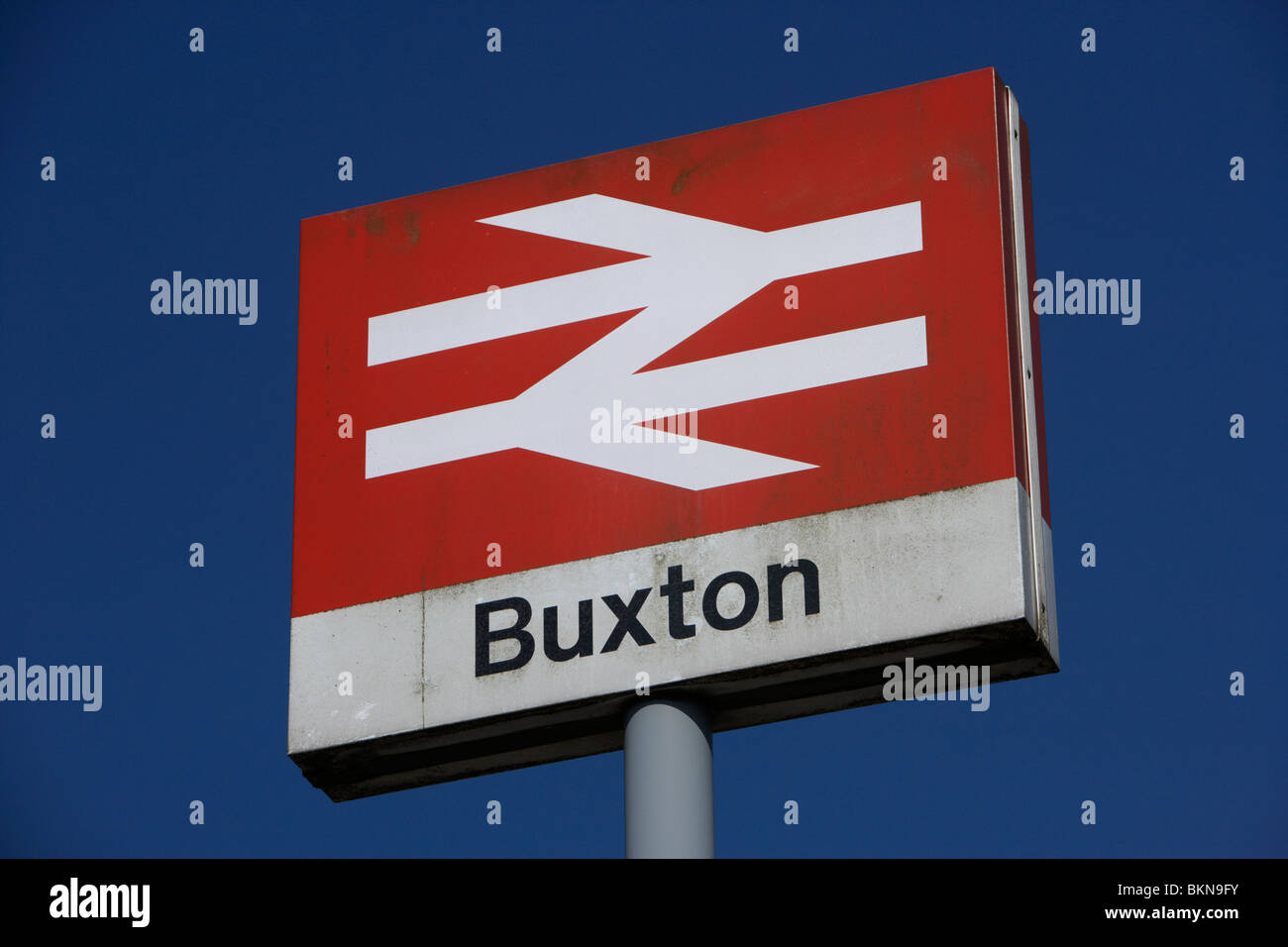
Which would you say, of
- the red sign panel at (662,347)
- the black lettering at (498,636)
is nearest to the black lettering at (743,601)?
the red sign panel at (662,347)

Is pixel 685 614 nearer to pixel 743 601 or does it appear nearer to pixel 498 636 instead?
pixel 743 601

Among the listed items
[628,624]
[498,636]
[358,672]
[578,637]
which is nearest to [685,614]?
[628,624]

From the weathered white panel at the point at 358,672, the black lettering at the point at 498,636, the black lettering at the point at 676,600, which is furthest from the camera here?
the weathered white panel at the point at 358,672

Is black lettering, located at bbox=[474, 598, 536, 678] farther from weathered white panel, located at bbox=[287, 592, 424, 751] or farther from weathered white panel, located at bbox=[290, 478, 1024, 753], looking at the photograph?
weathered white panel, located at bbox=[287, 592, 424, 751]

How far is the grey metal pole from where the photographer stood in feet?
52.7

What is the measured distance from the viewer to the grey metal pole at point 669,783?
52.7ft

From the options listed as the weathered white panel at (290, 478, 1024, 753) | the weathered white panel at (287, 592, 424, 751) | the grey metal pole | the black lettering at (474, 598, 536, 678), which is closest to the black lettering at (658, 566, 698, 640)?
the weathered white panel at (290, 478, 1024, 753)

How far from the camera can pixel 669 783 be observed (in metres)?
16.2

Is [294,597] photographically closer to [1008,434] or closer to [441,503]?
[441,503]

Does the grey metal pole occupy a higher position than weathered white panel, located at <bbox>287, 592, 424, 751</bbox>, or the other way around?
weathered white panel, located at <bbox>287, 592, 424, 751</bbox>

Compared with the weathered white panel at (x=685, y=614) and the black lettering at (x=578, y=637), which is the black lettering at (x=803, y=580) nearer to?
the weathered white panel at (x=685, y=614)

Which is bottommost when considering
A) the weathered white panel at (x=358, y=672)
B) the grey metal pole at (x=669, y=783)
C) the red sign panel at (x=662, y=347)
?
the grey metal pole at (x=669, y=783)

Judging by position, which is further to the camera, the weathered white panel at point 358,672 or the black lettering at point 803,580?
the weathered white panel at point 358,672
